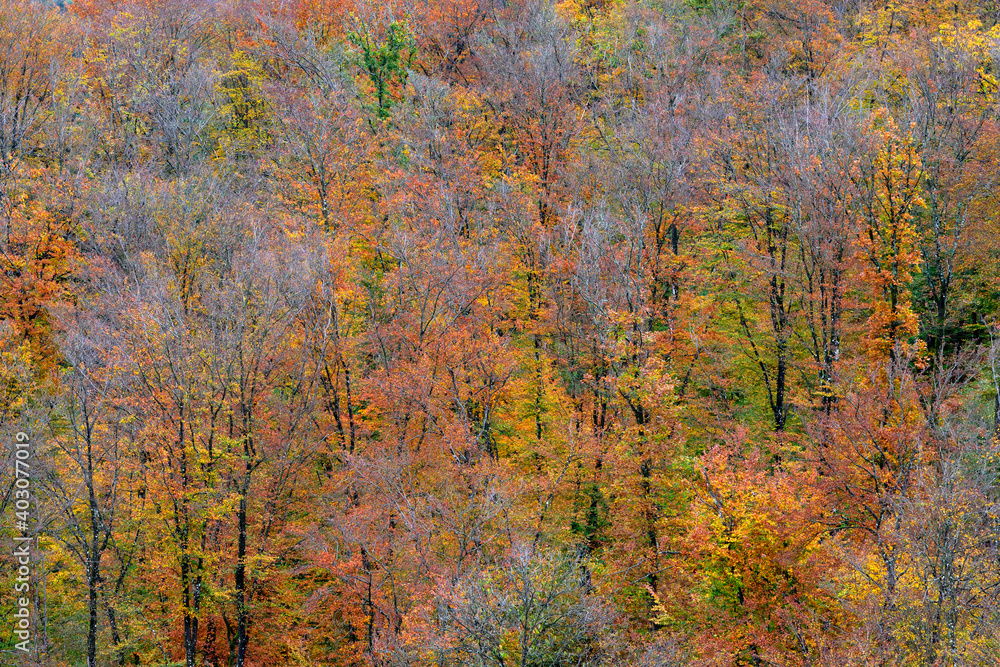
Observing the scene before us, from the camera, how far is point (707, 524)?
2384cm

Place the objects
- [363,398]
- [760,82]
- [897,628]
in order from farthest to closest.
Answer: [760,82]
[363,398]
[897,628]

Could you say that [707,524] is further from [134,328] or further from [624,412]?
[134,328]

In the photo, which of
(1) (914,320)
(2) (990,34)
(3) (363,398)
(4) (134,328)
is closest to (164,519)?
(4) (134,328)

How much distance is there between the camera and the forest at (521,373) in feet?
75.1

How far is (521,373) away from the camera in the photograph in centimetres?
3519

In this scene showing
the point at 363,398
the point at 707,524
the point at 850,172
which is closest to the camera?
the point at 707,524

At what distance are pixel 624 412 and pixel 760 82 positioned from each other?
21108 millimetres

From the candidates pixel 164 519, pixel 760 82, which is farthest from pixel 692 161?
pixel 164 519

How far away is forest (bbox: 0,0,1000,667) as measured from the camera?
22891mm

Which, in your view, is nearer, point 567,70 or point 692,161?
point 692,161

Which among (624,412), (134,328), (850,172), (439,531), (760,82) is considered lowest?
(439,531)

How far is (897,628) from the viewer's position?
62.0 ft

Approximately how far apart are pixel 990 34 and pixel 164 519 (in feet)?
127

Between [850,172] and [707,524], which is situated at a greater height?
[850,172]
